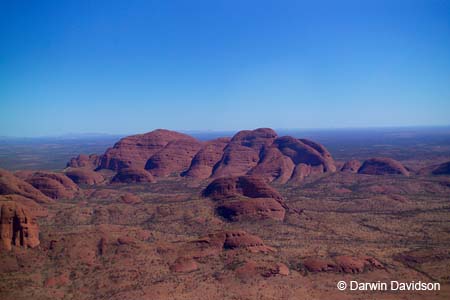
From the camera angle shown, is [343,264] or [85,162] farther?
Result: [85,162]

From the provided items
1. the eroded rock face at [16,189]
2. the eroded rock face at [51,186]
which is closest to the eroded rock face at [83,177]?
the eroded rock face at [51,186]

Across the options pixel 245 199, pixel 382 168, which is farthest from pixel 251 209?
pixel 382 168

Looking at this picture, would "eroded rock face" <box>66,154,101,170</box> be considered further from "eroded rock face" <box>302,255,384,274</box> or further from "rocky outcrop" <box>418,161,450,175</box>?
"rocky outcrop" <box>418,161,450,175</box>

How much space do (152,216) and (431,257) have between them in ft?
122

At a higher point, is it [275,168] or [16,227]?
[16,227]

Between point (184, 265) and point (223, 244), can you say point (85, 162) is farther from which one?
point (184, 265)

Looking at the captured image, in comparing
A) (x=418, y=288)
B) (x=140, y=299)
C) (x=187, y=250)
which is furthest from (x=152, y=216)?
(x=418, y=288)

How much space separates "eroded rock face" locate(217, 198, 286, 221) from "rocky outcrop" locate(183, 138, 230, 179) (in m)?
43.5

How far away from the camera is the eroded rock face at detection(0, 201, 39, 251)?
35.6 metres

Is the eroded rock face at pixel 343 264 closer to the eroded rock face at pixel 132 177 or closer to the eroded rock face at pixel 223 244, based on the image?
the eroded rock face at pixel 223 244

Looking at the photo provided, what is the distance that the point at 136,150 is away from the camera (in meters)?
113

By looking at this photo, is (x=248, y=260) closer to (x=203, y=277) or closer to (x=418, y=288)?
(x=203, y=277)

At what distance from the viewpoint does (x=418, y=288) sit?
30.9m

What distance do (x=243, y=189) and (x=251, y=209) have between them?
7.45 m
